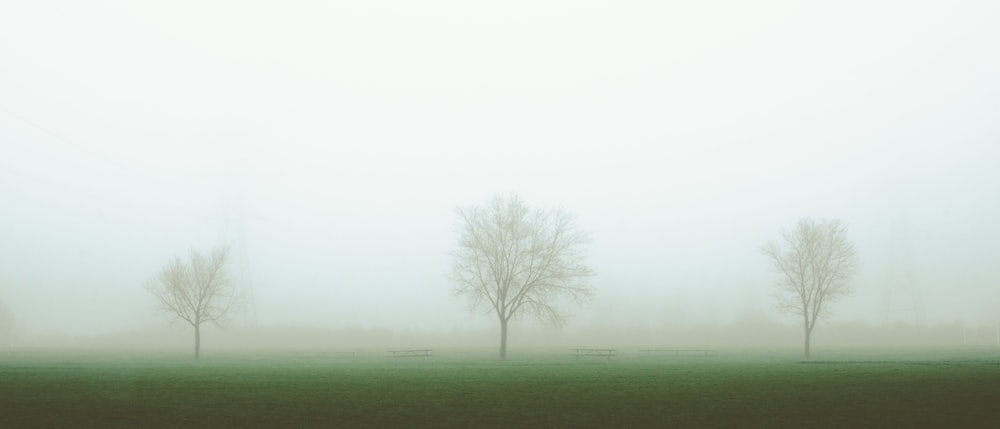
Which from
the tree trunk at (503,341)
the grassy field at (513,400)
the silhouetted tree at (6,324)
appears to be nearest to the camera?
the grassy field at (513,400)

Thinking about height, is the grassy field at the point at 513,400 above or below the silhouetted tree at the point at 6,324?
above

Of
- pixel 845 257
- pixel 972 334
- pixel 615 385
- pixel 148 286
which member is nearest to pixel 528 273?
pixel 845 257

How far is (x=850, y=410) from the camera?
26.9 meters

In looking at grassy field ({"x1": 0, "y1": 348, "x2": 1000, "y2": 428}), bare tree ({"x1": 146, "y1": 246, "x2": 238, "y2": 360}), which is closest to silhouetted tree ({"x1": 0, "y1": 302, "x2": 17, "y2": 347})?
bare tree ({"x1": 146, "y1": 246, "x2": 238, "y2": 360})

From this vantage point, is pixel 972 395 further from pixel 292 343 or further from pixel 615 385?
pixel 292 343

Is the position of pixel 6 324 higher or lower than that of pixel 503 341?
lower

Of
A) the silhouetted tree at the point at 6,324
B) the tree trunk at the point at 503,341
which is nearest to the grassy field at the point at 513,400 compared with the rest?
the tree trunk at the point at 503,341

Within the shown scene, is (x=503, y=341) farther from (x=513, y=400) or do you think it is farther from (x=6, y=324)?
(x=6, y=324)

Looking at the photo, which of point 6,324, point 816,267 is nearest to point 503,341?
point 816,267

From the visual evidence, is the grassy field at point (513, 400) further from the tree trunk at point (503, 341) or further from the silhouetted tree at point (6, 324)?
the silhouetted tree at point (6, 324)

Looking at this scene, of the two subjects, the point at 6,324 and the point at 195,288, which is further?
the point at 6,324

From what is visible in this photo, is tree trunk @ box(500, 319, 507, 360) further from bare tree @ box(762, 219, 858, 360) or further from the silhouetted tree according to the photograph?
the silhouetted tree

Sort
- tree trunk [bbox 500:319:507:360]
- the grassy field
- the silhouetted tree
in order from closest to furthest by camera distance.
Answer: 1. the grassy field
2. tree trunk [bbox 500:319:507:360]
3. the silhouetted tree

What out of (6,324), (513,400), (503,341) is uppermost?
(513,400)
